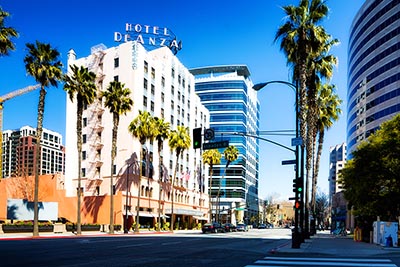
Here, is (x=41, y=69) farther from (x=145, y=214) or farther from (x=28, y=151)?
(x=28, y=151)

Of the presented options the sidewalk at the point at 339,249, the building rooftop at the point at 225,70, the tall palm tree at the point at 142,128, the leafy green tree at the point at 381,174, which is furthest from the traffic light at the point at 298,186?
the building rooftop at the point at 225,70

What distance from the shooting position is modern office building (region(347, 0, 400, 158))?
3228 inches

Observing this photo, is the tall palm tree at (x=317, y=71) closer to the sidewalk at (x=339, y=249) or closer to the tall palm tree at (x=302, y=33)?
the tall palm tree at (x=302, y=33)

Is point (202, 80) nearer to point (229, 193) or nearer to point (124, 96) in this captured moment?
point (229, 193)

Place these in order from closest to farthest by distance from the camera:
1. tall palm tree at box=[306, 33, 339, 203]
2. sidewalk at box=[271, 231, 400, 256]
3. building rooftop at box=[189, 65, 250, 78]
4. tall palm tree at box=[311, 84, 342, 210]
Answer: sidewalk at box=[271, 231, 400, 256] < tall palm tree at box=[306, 33, 339, 203] < tall palm tree at box=[311, 84, 342, 210] < building rooftop at box=[189, 65, 250, 78]

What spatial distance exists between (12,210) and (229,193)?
10015 cm

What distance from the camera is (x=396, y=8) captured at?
3219 inches

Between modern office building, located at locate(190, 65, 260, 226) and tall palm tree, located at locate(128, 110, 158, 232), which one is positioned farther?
modern office building, located at locate(190, 65, 260, 226)

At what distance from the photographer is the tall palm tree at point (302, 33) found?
32906mm

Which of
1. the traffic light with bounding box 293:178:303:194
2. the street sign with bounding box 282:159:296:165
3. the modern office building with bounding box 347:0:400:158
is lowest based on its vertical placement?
the traffic light with bounding box 293:178:303:194

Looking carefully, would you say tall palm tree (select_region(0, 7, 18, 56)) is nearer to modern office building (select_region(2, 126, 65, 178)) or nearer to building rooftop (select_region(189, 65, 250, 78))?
modern office building (select_region(2, 126, 65, 178))

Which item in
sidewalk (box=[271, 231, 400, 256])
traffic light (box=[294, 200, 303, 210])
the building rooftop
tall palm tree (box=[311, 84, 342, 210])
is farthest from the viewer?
the building rooftop

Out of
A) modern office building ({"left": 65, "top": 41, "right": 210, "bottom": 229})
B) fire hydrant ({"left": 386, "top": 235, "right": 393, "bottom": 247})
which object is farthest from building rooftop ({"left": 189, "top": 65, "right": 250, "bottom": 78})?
fire hydrant ({"left": 386, "top": 235, "right": 393, "bottom": 247})

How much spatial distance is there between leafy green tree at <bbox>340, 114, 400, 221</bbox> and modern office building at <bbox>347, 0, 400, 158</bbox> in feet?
160
